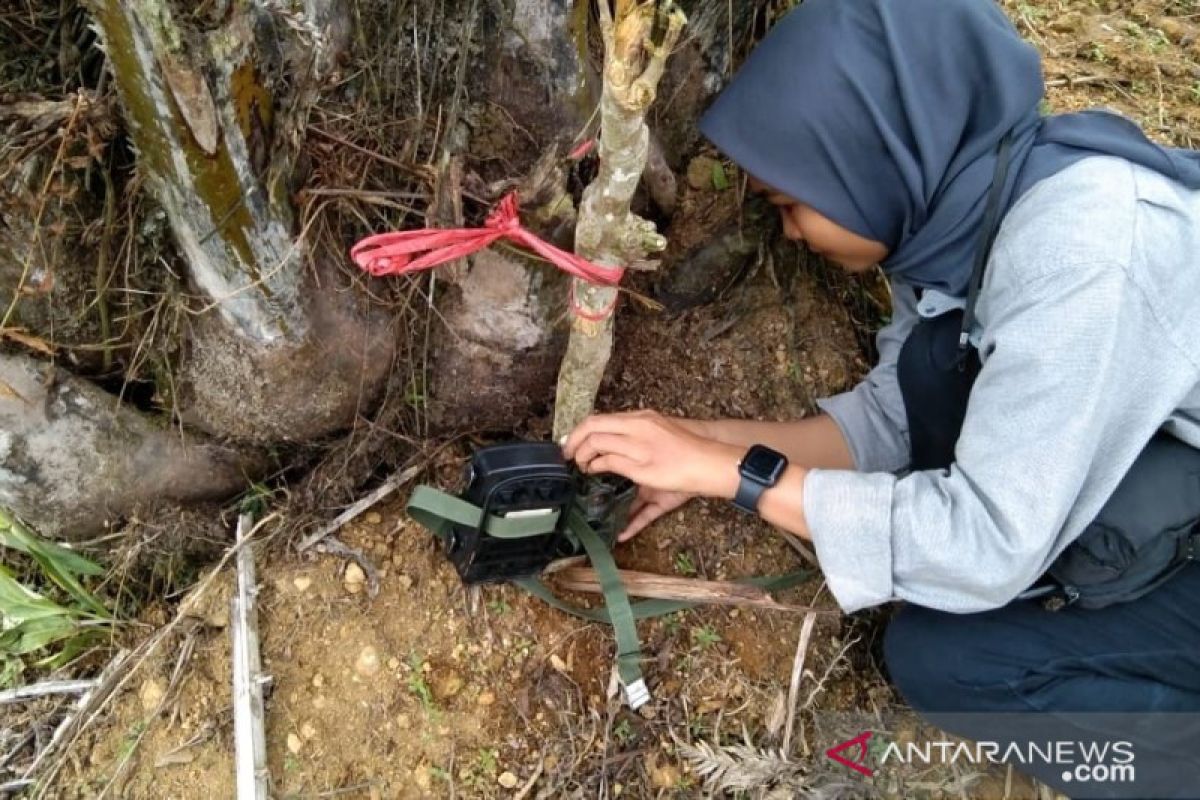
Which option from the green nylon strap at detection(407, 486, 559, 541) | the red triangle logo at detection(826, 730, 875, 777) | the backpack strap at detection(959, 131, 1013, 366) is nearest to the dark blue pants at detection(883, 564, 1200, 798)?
the red triangle logo at detection(826, 730, 875, 777)

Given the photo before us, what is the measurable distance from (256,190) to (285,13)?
30 cm

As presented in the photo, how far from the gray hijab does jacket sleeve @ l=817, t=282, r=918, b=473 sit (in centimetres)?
49

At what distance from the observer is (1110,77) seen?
126 inches

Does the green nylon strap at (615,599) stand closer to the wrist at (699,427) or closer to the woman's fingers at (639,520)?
the woman's fingers at (639,520)

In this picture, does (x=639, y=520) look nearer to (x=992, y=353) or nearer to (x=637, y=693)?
(x=637, y=693)

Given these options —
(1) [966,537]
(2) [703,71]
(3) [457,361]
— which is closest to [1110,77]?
(2) [703,71]

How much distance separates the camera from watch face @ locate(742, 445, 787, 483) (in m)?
1.82

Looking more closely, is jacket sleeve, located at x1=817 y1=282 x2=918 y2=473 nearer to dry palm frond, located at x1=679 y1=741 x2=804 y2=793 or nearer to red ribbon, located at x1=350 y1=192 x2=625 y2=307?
dry palm frond, located at x1=679 y1=741 x2=804 y2=793

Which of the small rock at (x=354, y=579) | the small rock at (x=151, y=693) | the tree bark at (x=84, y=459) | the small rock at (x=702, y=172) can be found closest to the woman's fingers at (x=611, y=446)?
the small rock at (x=354, y=579)

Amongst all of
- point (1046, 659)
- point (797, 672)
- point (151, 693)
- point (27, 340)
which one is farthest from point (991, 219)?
point (151, 693)

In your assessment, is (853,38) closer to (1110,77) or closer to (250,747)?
(250,747)

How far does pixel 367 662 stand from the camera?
1.93 metres

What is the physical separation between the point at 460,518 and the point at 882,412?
1048 mm

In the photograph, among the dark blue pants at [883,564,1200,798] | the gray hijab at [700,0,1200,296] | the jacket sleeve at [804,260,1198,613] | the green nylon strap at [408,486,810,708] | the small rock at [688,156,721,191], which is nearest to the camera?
the jacket sleeve at [804,260,1198,613]
